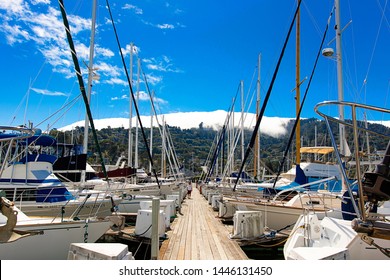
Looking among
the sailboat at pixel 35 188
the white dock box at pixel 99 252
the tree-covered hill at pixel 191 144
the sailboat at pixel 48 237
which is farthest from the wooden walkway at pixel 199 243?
the tree-covered hill at pixel 191 144

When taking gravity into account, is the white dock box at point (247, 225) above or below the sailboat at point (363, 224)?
below

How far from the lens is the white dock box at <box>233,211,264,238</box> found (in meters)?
8.84

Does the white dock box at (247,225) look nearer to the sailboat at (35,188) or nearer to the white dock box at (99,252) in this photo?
the sailboat at (35,188)

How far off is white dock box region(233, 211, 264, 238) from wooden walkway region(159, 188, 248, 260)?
420 millimetres

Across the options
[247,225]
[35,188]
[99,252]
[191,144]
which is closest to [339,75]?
[247,225]

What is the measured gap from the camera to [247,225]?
350 inches

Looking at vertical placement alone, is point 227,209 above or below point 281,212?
below

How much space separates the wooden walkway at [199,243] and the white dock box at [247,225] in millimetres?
420

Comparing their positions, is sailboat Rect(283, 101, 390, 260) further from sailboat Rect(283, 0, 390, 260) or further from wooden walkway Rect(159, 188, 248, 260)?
wooden walkway Rect(159, 188, 248, 260)

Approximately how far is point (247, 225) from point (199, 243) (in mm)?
1596

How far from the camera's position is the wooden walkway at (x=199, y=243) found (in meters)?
7.15

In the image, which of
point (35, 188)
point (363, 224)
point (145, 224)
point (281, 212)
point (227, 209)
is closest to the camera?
point (363, 224)

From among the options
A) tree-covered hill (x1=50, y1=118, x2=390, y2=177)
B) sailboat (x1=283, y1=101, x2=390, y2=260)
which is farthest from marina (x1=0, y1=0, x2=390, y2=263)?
tree-covered hill (x1=50, y1=118, x2=390, y2=177)

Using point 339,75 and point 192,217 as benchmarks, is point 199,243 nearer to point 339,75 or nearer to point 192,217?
point 192,217
